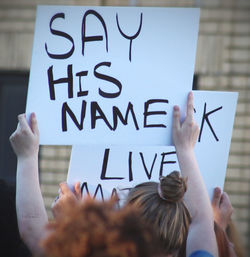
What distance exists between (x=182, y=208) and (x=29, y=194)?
500 millimetres

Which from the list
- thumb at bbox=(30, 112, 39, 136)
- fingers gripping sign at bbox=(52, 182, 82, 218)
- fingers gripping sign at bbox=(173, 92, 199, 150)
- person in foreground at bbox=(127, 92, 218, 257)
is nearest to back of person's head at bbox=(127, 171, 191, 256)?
person in foreground at bbox=(127, 92, 218, 257)

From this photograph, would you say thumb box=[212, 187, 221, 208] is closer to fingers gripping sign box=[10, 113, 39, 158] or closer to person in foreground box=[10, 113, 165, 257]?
fingers gripping sign box=[10, 113, 39, 158]

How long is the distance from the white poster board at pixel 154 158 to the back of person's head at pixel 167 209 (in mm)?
499

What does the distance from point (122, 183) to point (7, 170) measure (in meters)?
3.41

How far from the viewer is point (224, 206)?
237 cm

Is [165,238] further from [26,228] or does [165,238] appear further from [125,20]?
[125,20]

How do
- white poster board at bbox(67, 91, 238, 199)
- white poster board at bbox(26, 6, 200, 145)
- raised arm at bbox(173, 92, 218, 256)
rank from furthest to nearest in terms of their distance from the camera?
white poster board at bbox(67, 91, 238, 199), white poster board at bbox(26, 6, 200, 145), raised arm at bbox(173, 92, 218, 256)

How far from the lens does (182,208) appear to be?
1.90 m

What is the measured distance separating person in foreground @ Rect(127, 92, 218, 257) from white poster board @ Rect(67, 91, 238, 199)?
33 centimetres

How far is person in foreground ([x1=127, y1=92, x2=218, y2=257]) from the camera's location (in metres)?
1.82

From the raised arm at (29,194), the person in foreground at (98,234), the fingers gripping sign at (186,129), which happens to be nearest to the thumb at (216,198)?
the fingers gripping sign at (186,129)

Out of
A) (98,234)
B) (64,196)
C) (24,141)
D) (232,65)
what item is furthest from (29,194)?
(232,65)

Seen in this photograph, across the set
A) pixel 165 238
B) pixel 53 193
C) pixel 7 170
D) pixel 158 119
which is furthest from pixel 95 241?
pixel 7 170

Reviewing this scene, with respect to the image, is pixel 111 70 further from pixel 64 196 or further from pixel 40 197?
pixel 40 197
